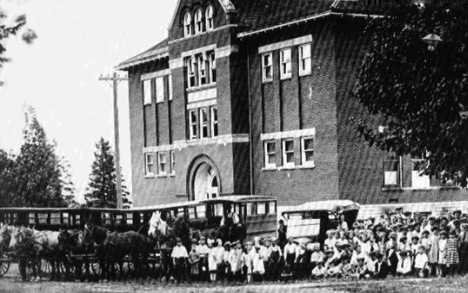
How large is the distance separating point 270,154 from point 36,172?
6714 millimetres

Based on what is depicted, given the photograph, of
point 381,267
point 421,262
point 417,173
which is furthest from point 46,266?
point 417,173

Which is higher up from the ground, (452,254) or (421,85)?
(421,85)

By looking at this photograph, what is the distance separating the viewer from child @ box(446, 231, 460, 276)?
1240 cm

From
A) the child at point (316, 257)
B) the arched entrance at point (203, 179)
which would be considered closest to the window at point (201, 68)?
the arched entrance at point (203, 179)

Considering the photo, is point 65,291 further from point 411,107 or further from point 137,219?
point 411,107

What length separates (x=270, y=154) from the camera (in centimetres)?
1383

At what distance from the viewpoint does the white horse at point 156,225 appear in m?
10.2

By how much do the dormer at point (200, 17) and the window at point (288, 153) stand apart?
2303 millimetres

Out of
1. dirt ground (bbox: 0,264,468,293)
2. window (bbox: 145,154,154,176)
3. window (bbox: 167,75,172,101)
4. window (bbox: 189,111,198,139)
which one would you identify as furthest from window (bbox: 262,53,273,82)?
dirt ground (bbox: 0,264,468,293)

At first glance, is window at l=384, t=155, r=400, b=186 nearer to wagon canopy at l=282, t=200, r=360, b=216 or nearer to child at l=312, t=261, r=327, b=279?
wagon canopy at l=282, t=200, r=360, b=216

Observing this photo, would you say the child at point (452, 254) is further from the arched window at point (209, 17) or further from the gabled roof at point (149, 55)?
the gabled roof at point (149, 55)

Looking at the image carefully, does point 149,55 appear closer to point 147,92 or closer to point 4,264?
point 147,92

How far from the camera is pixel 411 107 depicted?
11.9m

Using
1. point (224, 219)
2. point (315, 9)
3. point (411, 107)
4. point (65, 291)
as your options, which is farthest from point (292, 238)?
point (65, 291)
